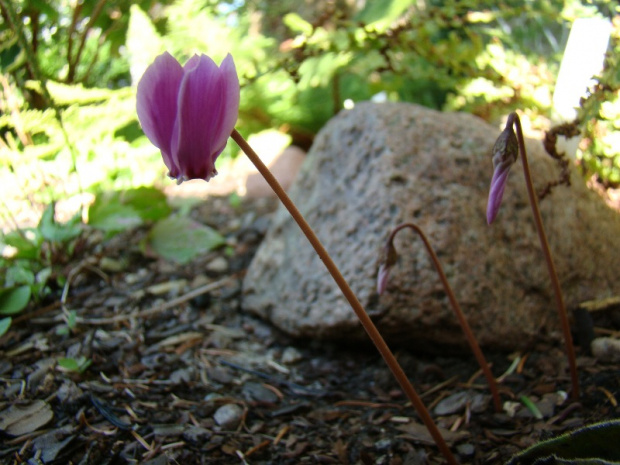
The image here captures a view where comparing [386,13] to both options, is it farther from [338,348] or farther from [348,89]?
[338,348]

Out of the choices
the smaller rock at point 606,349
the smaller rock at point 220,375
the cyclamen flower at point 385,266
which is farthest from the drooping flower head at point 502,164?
the smaller rock at point 220,375

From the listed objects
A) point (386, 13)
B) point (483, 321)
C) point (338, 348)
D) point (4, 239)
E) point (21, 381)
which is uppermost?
point (386, 13)

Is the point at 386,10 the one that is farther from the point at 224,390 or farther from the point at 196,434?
the point at 196,434

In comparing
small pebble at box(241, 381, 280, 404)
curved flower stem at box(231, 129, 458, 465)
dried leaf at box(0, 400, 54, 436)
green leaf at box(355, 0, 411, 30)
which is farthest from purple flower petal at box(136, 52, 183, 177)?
green leaf at box(355, 0, 411, 30)

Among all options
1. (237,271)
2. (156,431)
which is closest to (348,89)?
(237,271)

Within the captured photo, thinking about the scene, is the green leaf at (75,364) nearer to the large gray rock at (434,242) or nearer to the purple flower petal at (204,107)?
the large gray rock at (434,242)
